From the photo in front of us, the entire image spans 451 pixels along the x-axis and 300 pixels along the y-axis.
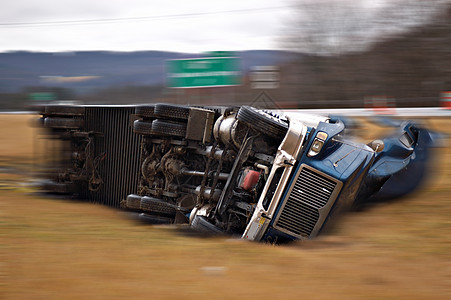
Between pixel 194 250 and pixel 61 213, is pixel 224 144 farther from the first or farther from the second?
pixel 194 250

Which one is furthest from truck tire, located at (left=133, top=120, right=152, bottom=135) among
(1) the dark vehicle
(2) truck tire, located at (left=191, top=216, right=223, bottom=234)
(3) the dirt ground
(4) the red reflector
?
(4) the red reflector

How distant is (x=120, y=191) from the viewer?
990 cm

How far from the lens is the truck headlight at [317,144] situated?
253 inches

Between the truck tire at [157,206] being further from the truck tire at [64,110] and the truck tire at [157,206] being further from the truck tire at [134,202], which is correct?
the truck tire at [64,110]

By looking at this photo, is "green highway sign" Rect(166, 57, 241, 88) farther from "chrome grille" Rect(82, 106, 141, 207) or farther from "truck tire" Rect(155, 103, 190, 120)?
"truck tire" Rect(155, 103, 190, 120)

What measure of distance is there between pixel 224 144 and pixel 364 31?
64.4 ft

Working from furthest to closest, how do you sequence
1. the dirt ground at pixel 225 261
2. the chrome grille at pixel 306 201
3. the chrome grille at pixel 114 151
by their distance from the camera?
the chrome grille at pixel 114 151 < the chrome grille at pixel 306 201 < the dirt ground at pixel 225 261

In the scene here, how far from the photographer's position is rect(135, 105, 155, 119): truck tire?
867cm

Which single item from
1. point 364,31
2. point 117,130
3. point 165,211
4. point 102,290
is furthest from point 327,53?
point 102,290

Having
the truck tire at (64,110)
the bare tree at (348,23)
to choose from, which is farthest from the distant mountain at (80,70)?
the truck tire at (64,110)

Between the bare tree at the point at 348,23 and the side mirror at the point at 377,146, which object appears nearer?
the side mirror at the point at 377,146

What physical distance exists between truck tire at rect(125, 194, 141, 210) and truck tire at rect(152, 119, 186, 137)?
1027 millimetres

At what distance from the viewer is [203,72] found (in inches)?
750

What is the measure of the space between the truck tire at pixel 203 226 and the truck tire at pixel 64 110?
451cm
